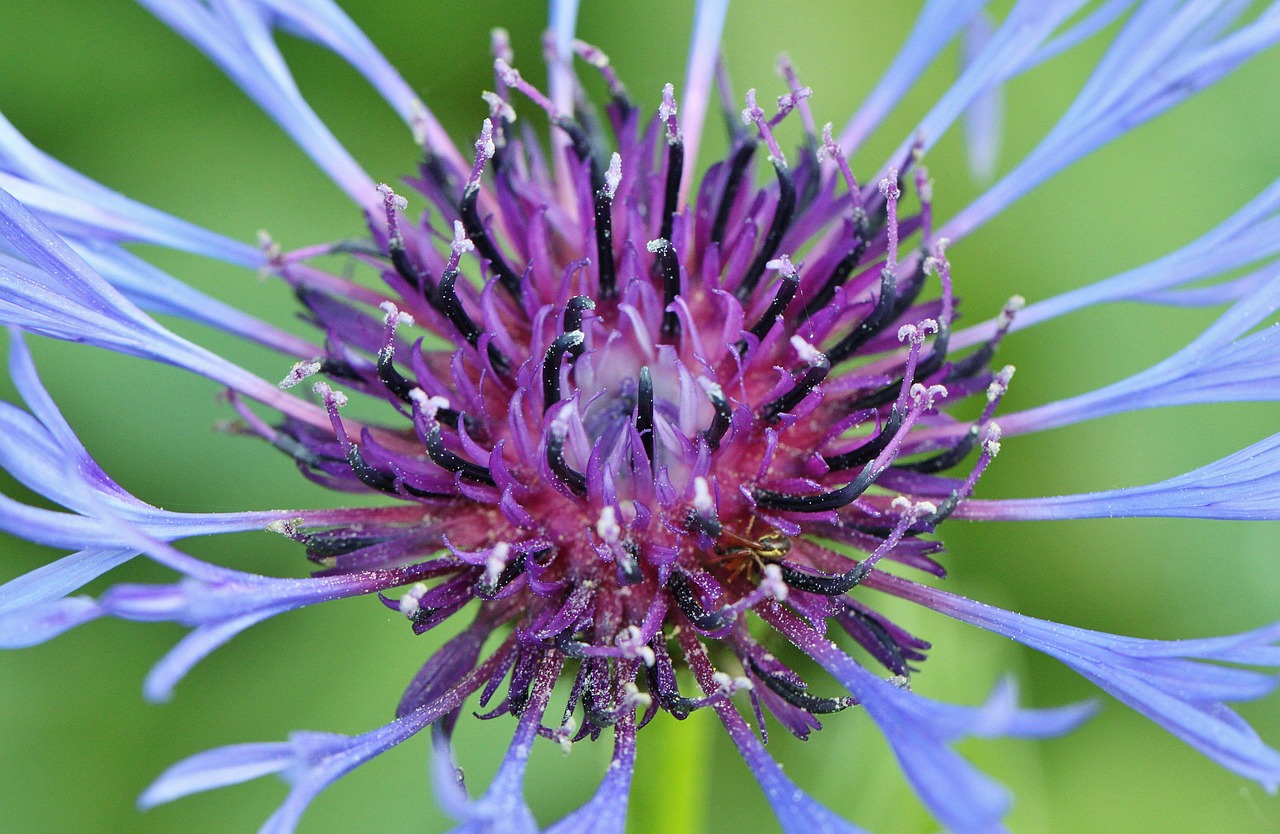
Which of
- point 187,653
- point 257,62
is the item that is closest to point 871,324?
point 187,653

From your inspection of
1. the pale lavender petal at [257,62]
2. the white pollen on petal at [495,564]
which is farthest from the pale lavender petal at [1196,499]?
the pale lavender petal at [257,62]

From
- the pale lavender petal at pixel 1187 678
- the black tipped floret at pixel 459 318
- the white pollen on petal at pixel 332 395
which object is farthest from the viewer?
the black tipped floret at pixel 459 318

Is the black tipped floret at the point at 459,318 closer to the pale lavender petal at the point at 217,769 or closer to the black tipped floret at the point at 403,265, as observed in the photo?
the black tipped floret at the point at 403,265

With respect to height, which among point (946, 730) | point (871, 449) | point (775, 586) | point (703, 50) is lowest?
point (946, 730)

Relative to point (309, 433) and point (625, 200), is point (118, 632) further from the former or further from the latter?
point (625, 200)

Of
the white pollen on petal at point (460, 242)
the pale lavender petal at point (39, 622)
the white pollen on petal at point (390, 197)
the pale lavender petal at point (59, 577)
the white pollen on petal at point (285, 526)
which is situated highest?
the white pollen on petal at point (390, 197)

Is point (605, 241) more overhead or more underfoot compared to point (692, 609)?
more overhead

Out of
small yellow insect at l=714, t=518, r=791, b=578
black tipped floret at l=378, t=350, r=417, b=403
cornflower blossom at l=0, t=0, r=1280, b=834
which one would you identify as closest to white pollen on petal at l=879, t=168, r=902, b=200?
→ cornflower blossom at l=0, t=0, r=1280, b=834

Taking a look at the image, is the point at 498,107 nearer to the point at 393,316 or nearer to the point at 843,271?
the point at 393,316

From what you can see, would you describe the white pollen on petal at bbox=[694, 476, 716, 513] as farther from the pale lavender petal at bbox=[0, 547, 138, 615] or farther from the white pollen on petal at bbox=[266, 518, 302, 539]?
the pale lavender petal at bbox=[0, 547, 138, 615]

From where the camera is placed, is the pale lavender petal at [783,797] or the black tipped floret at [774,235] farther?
the black tipped floret at [774,235]

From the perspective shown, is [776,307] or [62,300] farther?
[776,307]
